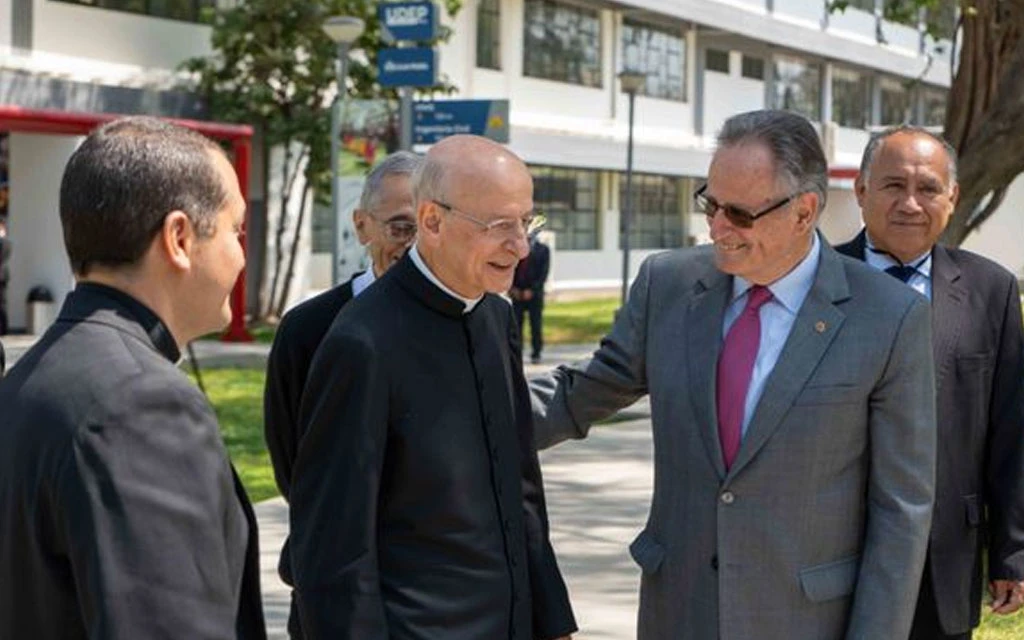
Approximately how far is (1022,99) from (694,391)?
6119mm

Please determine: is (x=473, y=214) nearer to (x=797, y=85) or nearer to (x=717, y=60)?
(x=717, y=60)

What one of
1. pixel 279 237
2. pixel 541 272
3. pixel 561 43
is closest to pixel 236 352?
pixel 541 272

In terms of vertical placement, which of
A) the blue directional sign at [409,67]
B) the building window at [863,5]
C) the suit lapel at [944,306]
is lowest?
the suit lapel at [944,306]

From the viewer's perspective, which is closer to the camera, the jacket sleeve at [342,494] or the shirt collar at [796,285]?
the jacket sleeve at [342,494]

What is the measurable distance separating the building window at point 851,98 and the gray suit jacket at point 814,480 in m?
48.0

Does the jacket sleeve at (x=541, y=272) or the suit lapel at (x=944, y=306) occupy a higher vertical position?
the suit lapel at (x=944, y=306)

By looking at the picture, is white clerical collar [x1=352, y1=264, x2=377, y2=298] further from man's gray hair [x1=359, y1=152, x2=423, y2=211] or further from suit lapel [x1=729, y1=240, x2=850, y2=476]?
suit lapel [x1=729, y1=240, x2=850, y2=476]

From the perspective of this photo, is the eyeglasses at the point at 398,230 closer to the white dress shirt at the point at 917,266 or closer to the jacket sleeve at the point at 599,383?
the jacket sleeve at the point at 599,383

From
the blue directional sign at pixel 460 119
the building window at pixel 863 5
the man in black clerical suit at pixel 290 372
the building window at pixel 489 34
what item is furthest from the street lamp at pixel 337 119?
the building window at pixel 863 5

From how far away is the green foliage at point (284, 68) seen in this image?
85.3ft

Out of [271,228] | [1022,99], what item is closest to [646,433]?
[1022,99]

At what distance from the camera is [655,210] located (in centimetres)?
4356

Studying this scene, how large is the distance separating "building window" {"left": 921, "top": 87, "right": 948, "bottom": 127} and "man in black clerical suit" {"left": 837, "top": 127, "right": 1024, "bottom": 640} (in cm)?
5301

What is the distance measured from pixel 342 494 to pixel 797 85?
46643mm
